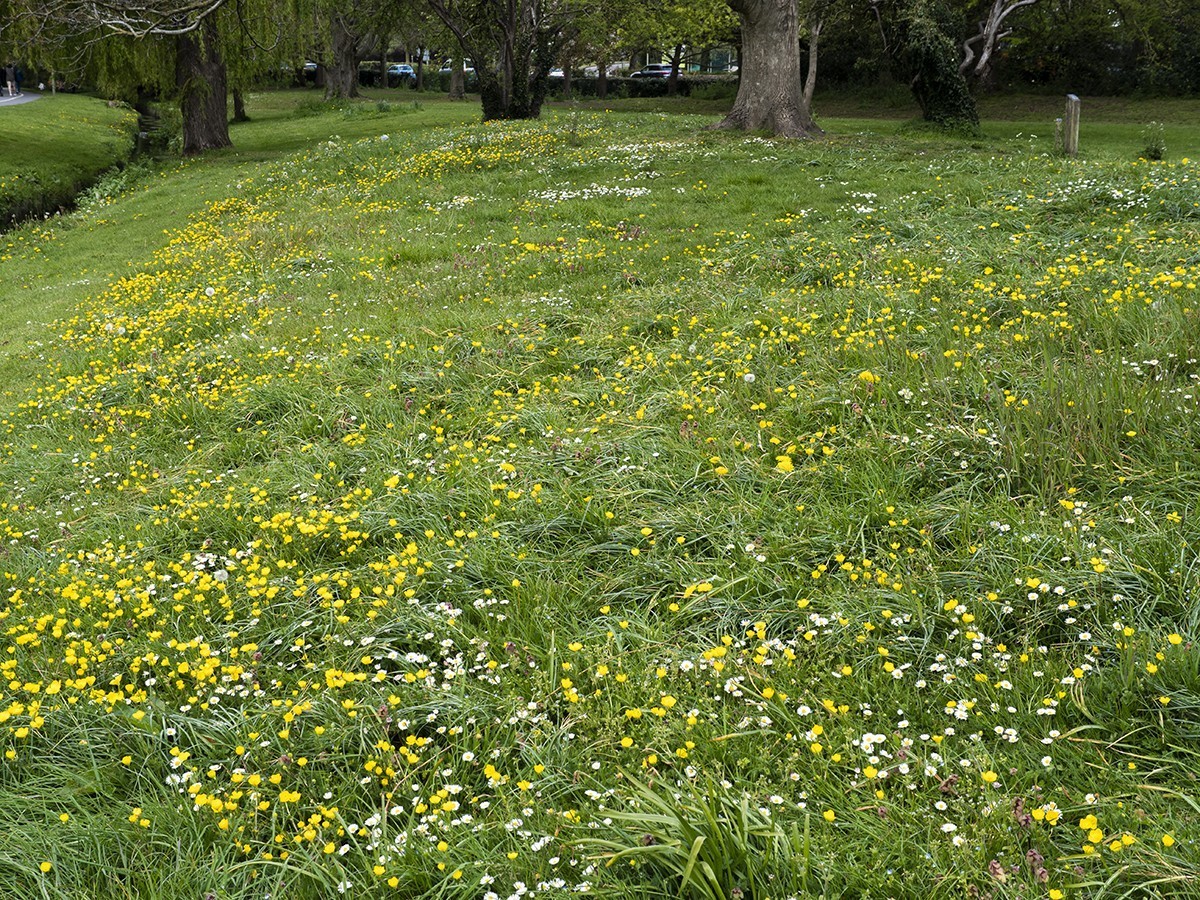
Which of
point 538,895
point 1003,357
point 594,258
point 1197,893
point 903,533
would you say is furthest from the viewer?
point 594,258

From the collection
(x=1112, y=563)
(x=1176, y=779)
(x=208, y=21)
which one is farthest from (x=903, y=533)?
(x=208, y=21)

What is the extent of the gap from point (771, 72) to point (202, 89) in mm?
17085

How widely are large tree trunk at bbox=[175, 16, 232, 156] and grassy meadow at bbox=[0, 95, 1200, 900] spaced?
1914 cm

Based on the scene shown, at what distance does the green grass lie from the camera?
74.7 ft

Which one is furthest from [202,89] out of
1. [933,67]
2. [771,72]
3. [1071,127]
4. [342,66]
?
[1071,127]

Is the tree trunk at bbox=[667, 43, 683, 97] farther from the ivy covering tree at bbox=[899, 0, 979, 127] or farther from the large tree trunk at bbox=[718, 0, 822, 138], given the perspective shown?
the large tree trunk at bbox=[718, 0, 822, 138]

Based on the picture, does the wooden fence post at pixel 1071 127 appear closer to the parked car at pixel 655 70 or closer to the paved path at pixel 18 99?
the paved path at pixel 18 99

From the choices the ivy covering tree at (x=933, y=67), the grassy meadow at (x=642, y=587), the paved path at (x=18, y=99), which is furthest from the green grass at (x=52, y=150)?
the ivy covering tree at (x=933, y=67)

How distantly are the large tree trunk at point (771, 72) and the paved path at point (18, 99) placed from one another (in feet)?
118

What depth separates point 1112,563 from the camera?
3877 mm

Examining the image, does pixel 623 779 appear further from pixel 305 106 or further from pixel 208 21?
pixel 305 106

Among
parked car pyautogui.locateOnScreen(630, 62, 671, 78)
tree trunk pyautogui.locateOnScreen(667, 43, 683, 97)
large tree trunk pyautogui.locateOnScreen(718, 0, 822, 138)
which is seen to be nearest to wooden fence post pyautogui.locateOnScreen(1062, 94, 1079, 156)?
large tree trunk pyautogui.locateOnScreen(718, 0, 822, 138)

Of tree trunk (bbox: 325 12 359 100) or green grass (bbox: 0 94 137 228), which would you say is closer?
green grass (bbox: 0 94 137 228)

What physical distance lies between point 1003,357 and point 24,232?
2121 centimetres
